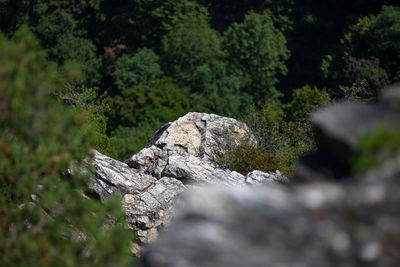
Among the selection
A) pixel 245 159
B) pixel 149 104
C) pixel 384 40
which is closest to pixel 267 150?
pixel 245 159

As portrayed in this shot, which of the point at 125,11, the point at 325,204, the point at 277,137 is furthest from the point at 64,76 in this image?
the point at 125,11

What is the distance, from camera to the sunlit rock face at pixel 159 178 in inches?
566

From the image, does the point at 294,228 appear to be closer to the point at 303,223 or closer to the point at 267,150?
the point at 303,223

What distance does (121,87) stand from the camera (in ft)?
161

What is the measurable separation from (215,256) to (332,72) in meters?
42.8

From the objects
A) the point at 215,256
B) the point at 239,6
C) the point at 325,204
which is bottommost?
the point at 215,256

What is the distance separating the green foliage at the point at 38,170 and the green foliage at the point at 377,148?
2.63 metres

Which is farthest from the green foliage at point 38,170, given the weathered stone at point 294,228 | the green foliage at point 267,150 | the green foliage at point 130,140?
the green foliage at point 130,140

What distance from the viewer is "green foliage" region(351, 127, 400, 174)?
457 centimetres

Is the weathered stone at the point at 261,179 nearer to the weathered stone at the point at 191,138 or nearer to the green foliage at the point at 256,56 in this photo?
the weathered stone at the point at 191,138

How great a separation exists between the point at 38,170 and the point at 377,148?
3827 millimetres

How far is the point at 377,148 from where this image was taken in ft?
15.1

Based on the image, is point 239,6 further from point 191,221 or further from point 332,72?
point 191,221

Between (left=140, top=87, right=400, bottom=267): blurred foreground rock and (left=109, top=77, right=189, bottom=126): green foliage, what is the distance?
3804 centimetres
